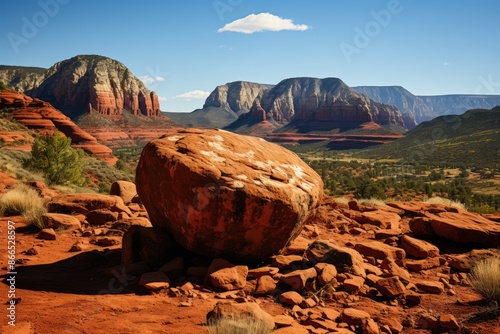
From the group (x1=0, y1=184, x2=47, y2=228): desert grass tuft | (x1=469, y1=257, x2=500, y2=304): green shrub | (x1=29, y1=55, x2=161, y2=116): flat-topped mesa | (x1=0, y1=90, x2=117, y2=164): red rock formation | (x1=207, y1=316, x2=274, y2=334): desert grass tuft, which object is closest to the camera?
(x1=207, y1=316, x2=274, y2=334): desert grass tuft

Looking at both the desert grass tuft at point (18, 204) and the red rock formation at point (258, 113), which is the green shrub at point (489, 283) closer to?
the desert grass tuft at point (18, 204)

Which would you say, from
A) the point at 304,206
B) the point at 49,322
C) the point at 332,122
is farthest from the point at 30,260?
the point at 332,122

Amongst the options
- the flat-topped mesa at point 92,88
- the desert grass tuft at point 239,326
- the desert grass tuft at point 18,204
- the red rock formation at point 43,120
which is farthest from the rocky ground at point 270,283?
the flat-topped mesa at point 92,88

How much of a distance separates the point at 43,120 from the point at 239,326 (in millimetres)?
57419

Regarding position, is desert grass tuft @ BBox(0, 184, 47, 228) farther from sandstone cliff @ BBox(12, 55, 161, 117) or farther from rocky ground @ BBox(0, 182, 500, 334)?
sandstone cliff @ BBox(12, 55, 161, 117)

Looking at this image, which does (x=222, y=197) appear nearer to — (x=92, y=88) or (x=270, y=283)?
(x=270, y=283)

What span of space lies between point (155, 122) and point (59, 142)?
118452mm

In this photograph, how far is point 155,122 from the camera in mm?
137375

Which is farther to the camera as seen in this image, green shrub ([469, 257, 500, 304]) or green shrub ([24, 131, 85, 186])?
green shrub ([24, 131, 85, 186])

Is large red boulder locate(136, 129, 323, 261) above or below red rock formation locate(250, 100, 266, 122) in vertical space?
below

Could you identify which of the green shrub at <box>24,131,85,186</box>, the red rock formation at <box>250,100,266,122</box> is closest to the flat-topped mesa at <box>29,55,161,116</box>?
the red rock formation at <box>250,100,266,122</box>

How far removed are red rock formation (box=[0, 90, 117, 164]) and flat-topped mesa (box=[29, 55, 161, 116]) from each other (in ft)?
208

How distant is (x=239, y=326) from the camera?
3855 mm

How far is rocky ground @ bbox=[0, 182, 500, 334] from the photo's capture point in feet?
14.0
